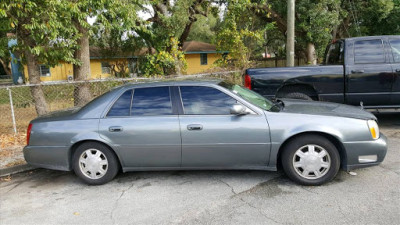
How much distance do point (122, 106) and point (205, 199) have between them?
66.9 inches

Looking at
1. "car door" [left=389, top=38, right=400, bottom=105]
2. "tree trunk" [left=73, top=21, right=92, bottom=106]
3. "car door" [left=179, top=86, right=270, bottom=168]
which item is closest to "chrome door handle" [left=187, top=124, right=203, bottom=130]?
"car door" [left=179, top=86, right=270, bottom=168]

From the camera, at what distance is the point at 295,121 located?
3.98 m

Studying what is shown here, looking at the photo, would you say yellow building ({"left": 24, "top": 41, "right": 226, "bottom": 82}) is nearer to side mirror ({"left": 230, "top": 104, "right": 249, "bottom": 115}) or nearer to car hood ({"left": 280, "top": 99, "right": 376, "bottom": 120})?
car hood ({"left": 280, "top": 99, "right": 376, "bottom": 120})

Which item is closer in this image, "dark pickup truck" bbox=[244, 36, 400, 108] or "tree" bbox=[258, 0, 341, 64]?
"dark pickup truck" bbox=[244, 36, 400, 108]

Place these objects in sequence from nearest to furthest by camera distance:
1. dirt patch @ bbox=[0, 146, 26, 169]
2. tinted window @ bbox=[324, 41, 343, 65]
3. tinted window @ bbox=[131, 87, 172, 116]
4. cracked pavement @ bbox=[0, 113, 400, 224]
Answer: cracked pavement @ bbox=[0, 113, 400, 224] < tinted window @ bbox=[131, 87, 172, 116] < dirt patch @ bbox=[0, 146, 26, 169] < tinted window @ bbox=[324, 41, 343, 65]

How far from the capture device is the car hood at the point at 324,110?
407 cm

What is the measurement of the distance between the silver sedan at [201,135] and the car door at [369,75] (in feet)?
7.94

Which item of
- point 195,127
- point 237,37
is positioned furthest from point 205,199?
point 237,37

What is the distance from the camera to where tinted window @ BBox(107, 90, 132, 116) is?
4.33 metres

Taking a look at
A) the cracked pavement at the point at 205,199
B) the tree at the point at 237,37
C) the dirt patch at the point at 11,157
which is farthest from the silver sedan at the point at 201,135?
the tree at the point at 237,37

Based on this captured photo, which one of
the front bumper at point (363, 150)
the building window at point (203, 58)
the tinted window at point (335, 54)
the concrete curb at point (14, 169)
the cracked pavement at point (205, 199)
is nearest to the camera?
the cracked pavement at point (205, 199)

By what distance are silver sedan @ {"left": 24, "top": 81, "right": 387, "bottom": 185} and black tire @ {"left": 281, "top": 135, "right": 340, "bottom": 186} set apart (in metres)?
0.01

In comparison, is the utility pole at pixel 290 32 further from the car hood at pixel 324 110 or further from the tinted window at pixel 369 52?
the car hood at pixel 324 110

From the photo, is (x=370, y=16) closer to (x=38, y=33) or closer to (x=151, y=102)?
(x=38, y=33)
